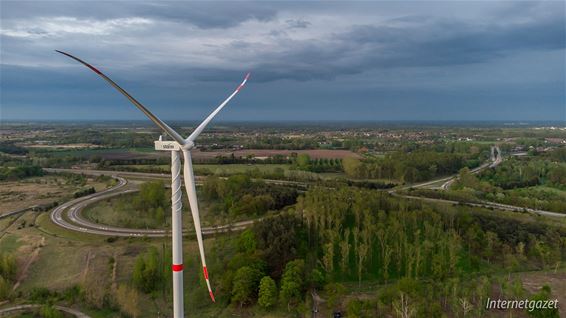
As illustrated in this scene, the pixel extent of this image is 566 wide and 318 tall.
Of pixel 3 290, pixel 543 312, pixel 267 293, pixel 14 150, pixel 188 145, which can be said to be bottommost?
pixel 3 290

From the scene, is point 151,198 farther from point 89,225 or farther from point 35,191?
point 35,191

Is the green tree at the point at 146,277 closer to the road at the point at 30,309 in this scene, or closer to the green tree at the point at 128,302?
the green tree at the point at 128,302

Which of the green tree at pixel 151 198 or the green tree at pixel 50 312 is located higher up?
the green tree at pixel 151 198

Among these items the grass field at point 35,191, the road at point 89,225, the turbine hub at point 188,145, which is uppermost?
the turbine hub at point 188,145

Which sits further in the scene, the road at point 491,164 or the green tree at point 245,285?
the road at point 491,164

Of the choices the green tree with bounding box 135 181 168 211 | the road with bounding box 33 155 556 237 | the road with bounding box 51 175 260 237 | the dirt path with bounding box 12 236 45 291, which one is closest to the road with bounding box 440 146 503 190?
the road with bounding box 33 155 556 237

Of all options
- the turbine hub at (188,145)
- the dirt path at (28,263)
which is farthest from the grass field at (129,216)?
the turbine hub at (188,145)

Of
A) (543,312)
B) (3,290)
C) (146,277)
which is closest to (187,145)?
(146,277)

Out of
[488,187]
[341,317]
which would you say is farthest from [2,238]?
[488,187]
